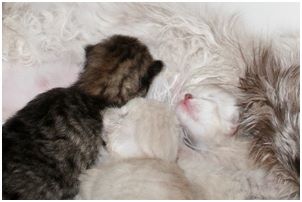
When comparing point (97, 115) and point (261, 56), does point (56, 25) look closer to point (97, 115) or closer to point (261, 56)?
point (97, 115)

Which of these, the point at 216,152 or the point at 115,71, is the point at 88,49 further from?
the point at 216,152

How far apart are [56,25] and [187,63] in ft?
1.63

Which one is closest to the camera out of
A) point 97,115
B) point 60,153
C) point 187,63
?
point 60,153

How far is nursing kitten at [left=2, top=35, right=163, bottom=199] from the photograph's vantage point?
1835 millimetres

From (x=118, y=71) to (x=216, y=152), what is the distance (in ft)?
1.44

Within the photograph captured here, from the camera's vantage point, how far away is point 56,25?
2178 mm

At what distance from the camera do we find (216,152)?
203 centimetres

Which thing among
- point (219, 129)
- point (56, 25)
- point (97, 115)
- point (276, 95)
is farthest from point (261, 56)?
point (56, 25)

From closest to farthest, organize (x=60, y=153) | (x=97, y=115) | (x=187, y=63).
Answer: (x=60, y=153) → (x=97, y=115) → (x=187, y=63)

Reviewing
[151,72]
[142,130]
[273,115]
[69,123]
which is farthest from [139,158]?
[273,115]

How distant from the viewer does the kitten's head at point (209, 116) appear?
2.01 m

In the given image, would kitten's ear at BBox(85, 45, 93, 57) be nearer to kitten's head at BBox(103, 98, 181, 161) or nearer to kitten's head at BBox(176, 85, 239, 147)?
kitten's head at BBox(103, 98, 181, 161)

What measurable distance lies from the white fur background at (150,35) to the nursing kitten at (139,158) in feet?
0.66

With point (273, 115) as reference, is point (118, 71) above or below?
above
